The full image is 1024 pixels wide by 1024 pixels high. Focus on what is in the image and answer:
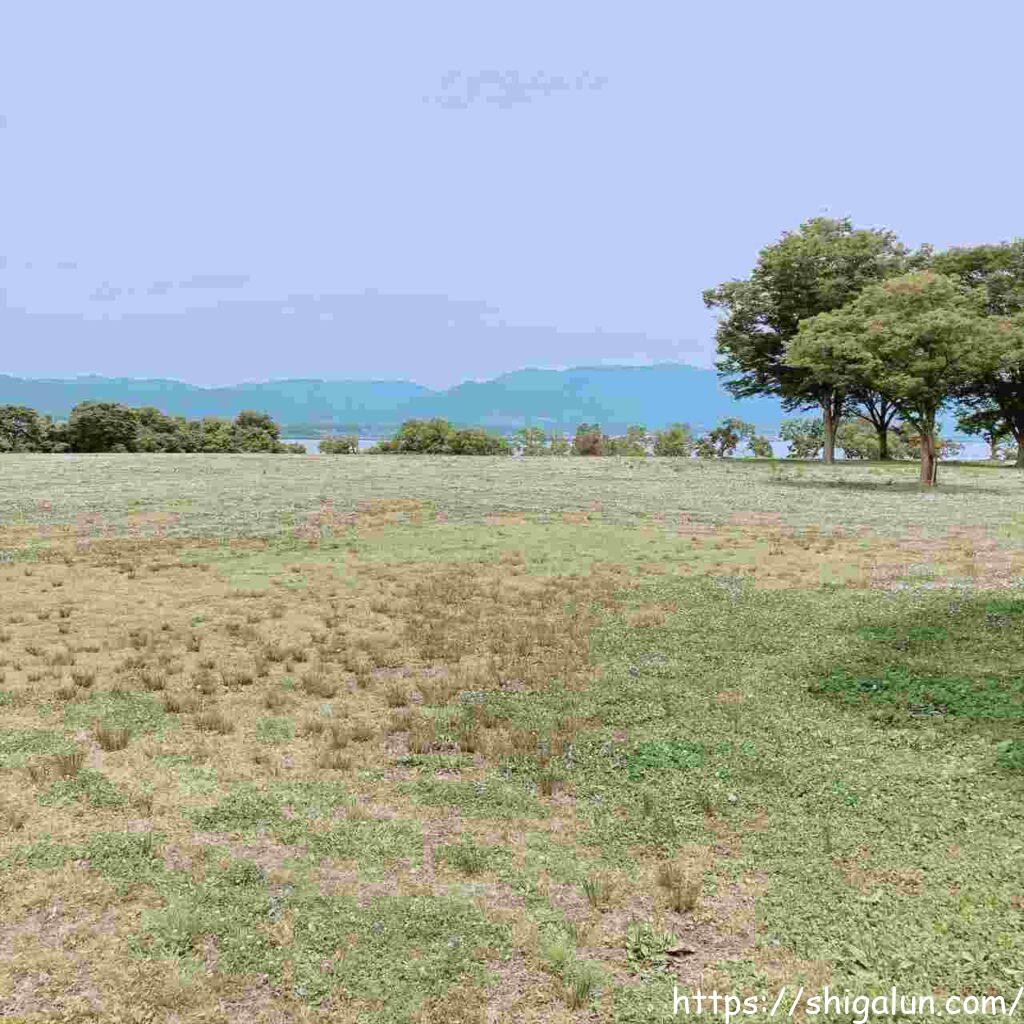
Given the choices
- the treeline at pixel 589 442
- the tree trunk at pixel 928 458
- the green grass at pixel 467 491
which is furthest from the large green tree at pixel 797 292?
the treeline at pixel 589 442

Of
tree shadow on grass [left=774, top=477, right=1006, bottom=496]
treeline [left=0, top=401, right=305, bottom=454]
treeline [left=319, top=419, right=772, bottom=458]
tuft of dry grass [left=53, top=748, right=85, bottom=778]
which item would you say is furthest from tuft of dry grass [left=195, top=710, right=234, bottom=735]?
treeline [left=319, top=419, right=772, bottom=458]

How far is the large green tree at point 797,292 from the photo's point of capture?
63906mm

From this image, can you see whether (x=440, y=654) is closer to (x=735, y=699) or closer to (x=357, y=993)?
(x=735, y=699)

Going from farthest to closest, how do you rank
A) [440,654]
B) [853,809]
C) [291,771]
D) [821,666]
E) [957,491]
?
[957,491] < [440,654] < [821,666] < [291,771] < [853,809]

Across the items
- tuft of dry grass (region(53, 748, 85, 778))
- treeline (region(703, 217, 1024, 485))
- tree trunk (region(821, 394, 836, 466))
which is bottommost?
tuft of dry grass (region(53, 748, 85, 778))

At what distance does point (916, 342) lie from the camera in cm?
3838

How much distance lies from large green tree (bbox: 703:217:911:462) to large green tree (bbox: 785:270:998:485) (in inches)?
814

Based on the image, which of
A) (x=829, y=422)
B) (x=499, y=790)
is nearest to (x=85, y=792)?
(x=499, y=790)

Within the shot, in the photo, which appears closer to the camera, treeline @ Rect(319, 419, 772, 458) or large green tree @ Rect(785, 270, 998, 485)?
large green tree @ Rect(785, 270, 998, 485)

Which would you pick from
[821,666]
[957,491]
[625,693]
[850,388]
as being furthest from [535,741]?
[850,388]

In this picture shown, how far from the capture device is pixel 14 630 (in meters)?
12.9

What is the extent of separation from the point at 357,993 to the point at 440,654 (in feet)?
24.2

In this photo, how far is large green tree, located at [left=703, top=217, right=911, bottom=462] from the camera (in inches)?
2516

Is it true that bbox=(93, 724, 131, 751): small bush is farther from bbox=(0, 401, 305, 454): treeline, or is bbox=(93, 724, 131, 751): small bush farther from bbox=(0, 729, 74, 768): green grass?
bbox=(0, 401, 305, 454): treeline
